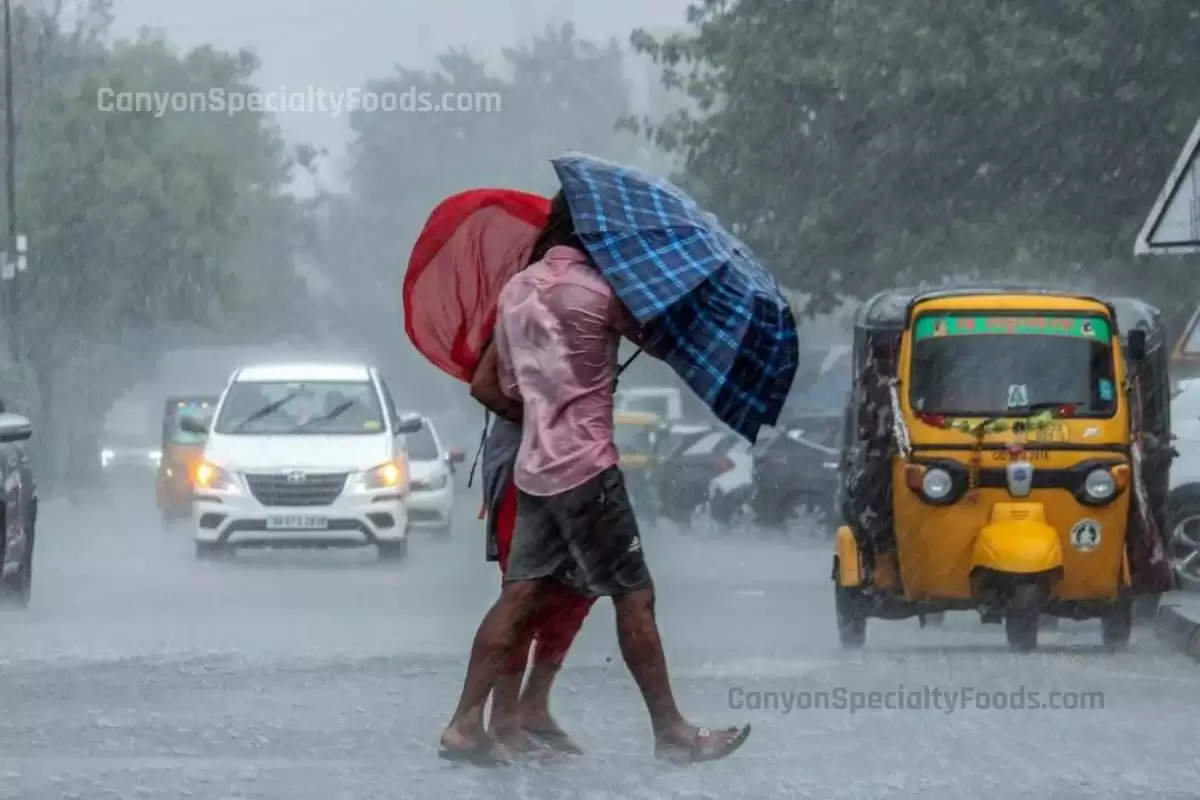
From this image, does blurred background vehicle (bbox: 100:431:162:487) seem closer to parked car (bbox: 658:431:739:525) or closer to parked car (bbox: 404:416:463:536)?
parked car (bbox: 658:431:739:525)

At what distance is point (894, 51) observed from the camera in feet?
125

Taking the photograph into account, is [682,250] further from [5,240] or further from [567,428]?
[5,240]

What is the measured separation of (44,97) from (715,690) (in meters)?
55.7

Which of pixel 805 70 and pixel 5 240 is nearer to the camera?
pixel 805 70

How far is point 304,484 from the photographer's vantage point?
26375 millimetres

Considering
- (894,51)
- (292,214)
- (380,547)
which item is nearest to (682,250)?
(380,547)

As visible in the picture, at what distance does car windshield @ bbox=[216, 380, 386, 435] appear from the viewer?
27297 mm

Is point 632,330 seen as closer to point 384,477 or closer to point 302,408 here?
point 384,477

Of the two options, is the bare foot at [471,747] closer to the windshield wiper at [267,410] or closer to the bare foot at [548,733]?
the bare foot at [548,733]

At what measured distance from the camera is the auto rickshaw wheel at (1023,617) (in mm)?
15594

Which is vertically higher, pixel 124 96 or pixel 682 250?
pixel 682 250

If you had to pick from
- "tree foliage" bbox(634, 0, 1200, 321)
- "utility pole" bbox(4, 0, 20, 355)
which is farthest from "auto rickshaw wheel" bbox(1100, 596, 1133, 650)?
"utility pole" bbox(4, 0, 20, 355)

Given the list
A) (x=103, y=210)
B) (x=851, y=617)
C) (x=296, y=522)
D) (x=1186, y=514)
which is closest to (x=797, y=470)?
(x=296, y=522)

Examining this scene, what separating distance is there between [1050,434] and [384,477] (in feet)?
37.4
